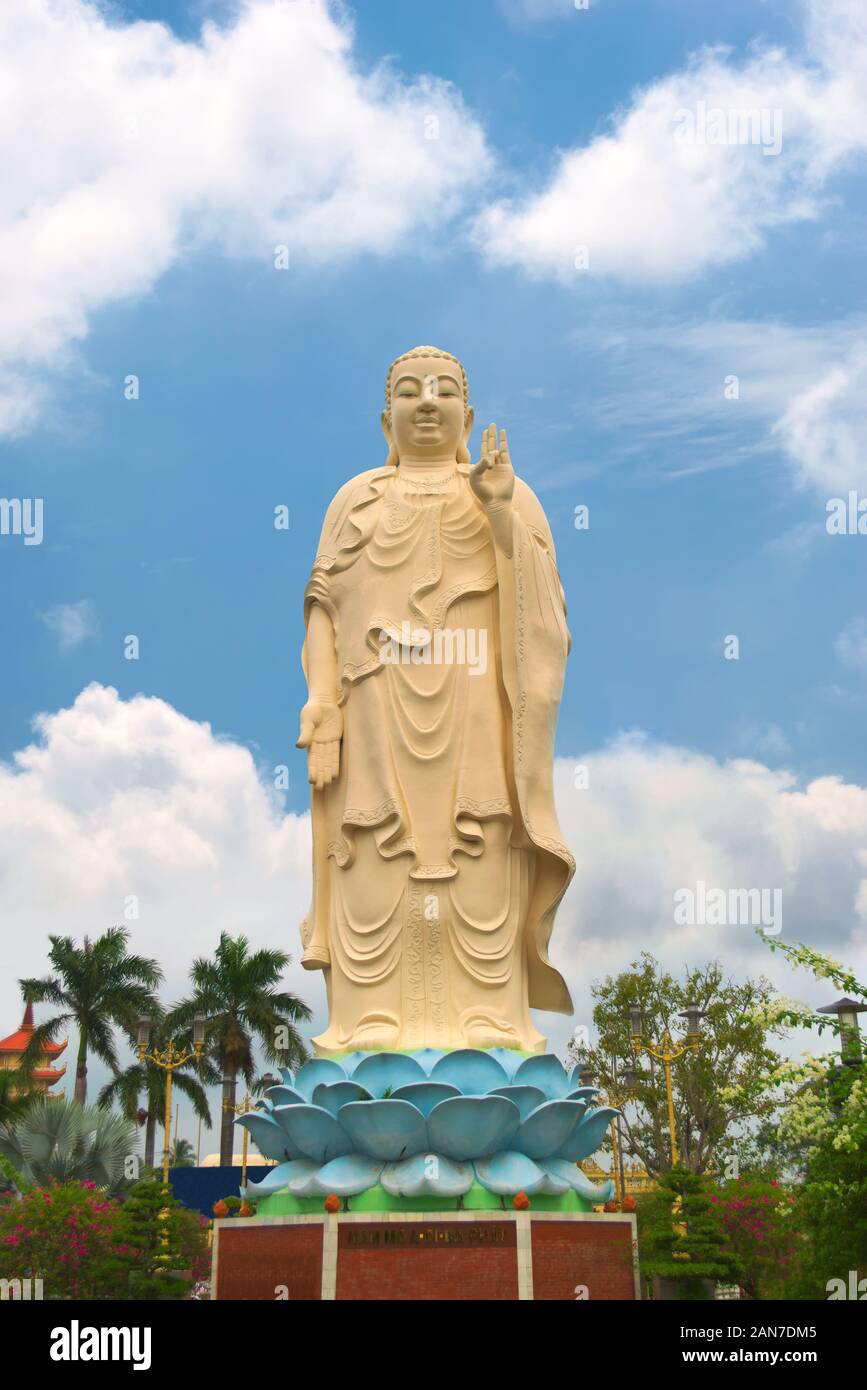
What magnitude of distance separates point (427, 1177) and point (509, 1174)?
2.19 ft

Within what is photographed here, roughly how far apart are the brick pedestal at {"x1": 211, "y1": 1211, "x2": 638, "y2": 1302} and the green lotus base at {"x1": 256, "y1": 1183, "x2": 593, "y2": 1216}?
15cm

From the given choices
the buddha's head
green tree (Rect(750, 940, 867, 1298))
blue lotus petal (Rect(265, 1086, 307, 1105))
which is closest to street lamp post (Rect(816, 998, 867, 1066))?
green tree (Rect(750, 940, 867, 1298))

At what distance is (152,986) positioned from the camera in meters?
29.8

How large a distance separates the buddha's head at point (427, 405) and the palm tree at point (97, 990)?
733 inches

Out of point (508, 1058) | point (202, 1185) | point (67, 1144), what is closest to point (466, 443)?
point (508, 1058)

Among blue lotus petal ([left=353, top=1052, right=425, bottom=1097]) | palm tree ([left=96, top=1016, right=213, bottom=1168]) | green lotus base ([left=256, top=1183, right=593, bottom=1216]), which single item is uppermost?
palm tree ([left=96, top=1016, right=213, bottom=1168])

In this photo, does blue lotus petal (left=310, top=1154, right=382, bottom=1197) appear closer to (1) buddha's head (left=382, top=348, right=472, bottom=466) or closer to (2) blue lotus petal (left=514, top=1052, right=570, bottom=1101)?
(2) blue lotus petal (left=514, top=1052, right=570, bottom=1101)

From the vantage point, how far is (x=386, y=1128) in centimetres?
1024

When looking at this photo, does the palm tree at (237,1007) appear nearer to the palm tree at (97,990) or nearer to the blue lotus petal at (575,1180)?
the palm tree at (97,990)

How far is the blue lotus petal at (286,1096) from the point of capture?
10828mm

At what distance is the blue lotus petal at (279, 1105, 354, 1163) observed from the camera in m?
10.5

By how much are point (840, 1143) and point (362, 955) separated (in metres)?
4.29

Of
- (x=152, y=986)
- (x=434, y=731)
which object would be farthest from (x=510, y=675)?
(x=152, y=986)
